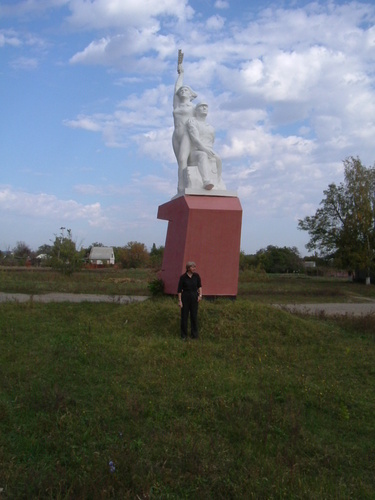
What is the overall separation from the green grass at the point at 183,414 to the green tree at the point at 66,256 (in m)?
15.1

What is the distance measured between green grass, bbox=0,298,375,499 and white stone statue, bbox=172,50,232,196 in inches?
144

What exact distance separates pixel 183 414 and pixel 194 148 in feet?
24.8

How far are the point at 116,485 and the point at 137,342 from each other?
152 inches

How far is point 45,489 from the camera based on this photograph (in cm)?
290

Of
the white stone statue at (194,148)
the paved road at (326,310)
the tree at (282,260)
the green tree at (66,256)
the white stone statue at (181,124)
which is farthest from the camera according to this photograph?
the tree at (282,260)

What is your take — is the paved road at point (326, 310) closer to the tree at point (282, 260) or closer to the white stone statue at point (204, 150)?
the white stone statue at point (204, 150)

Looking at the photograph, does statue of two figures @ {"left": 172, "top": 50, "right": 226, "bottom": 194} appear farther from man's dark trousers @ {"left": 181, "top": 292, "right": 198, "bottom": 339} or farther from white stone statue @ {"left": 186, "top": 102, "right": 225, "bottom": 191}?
man's dark trousers @ {"left": 181, "top": 292, "right": 198, "bottom": 339}

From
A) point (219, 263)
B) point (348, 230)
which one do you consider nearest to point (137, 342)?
point (219, 263)

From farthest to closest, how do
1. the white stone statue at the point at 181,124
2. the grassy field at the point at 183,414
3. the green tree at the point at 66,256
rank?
the green tree at the point at 66,256 < the white stone statue at the point at 181,124 < the grassy field at the point at 183,414

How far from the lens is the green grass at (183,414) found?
3.07 metres

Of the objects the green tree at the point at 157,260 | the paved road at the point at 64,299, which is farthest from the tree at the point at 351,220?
the paved road at the point at 64,299

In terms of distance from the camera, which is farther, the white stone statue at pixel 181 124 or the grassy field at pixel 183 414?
the white stone statue at pixel 181 124

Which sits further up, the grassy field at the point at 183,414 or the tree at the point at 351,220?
the tree at the point at 351,220

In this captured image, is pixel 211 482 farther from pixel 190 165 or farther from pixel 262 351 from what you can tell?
pixel 190 165
